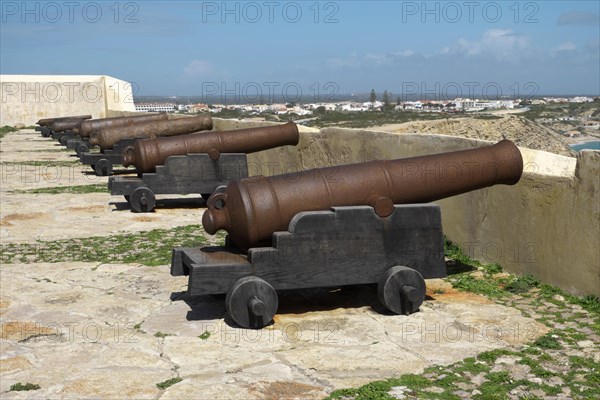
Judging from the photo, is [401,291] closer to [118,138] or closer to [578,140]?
[578,140]

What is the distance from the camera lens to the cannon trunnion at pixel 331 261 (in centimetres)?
442

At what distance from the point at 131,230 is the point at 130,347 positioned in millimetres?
3861

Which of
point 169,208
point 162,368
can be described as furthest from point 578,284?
point 169,208

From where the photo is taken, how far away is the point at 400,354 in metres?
3.93

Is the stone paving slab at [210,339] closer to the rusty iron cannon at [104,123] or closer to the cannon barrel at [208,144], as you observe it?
the cannon barrel at [208,144]

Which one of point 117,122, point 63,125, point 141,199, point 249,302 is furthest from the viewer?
point 63,125

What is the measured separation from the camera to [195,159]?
9414 millimetres

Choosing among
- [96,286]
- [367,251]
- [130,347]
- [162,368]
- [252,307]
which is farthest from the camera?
[96,286]

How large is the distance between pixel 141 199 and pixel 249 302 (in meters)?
4.94

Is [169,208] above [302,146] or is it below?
below

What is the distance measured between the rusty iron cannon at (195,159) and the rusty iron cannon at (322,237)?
4.41 meters

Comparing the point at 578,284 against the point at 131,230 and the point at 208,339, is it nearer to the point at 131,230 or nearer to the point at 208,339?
the point at 208,339

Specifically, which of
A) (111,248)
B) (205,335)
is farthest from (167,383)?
(111,248)

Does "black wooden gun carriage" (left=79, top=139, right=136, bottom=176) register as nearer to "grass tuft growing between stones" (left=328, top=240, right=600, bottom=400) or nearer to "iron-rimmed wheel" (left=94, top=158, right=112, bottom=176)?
"iron-rimmed wheel" (left=94, top=158, right=112, bottom=176)
